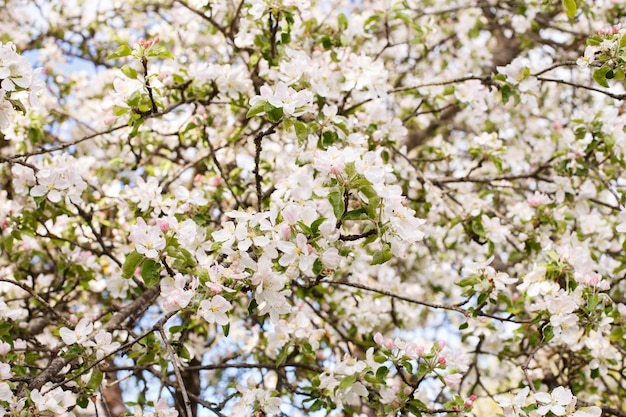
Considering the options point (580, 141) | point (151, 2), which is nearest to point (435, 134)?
point (580, 141)

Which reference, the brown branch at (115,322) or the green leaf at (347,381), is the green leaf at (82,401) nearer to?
the brown branch at (115,322)

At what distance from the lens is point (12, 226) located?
228 centimetres

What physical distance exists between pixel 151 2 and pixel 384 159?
265cm

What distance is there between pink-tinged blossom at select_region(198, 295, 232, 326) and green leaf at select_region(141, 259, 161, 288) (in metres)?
0.18

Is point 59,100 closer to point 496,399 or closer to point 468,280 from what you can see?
point 468,280

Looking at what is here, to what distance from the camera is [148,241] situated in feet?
5.08

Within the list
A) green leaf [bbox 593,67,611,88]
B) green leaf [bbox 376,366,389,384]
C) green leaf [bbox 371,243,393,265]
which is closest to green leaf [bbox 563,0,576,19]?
green leaf [bbox 593,67,611,88]

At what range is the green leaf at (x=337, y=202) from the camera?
1404mm

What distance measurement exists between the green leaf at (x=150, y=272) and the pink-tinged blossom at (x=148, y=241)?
0.11ft

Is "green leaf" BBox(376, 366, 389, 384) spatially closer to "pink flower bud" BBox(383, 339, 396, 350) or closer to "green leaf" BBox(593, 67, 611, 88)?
"pink flower bud" BBox(383, 339, 396, 350)

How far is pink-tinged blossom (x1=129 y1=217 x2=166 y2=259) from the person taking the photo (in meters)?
1.53

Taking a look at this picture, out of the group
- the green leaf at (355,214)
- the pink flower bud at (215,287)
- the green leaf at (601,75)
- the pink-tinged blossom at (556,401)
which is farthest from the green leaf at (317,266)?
the green leaf at (601,75)

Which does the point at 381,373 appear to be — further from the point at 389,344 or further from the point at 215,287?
the point at 215,287

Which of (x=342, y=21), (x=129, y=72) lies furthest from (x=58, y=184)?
(x=342, y=21)
